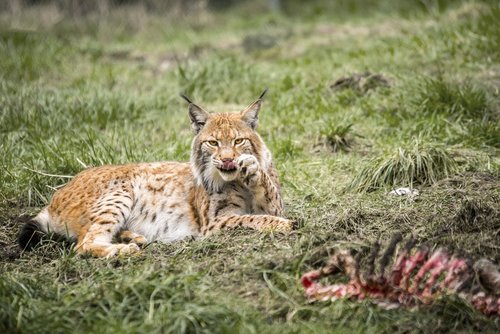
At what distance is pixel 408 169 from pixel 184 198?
6.82 ft

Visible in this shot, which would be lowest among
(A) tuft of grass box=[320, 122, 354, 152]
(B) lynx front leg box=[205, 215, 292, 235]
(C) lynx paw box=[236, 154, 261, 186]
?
(A) tuft of grass box=[320, 122, 354, 152]

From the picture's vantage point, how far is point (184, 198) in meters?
6.27

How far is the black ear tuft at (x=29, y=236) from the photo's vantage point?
5.79 meters

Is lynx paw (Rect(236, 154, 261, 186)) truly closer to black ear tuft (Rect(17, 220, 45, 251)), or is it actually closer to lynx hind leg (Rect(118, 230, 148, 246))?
lynx hind leg (Rect(118, 230, 148, 246))

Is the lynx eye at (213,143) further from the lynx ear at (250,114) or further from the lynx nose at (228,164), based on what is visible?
the lynx ear at (250,114)

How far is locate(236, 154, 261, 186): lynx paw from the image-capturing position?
5738mm

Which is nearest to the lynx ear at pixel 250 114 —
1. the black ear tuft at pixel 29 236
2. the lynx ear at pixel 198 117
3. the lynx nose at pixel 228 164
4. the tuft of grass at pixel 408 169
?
the lynx ear at pixel 198 117

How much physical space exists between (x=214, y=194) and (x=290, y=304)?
1.88 metres

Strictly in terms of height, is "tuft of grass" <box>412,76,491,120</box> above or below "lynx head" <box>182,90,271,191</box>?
below

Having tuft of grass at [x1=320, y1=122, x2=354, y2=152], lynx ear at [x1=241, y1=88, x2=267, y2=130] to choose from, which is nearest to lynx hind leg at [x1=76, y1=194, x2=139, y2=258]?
lynx ear at [x1=241, y1=88, x2=267, y2=130]

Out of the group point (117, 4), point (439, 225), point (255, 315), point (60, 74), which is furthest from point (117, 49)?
point (255, 315)

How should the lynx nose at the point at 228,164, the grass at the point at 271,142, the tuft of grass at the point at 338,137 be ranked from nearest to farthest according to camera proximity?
the grass at the point at 271,142 < the lynx nose at the point at 228,164 < the tuft of grass at the point at 338,137

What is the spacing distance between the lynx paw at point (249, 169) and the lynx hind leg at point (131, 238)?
912 mm

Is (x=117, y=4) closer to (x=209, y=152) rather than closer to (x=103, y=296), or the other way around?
(x=209, y=152)
